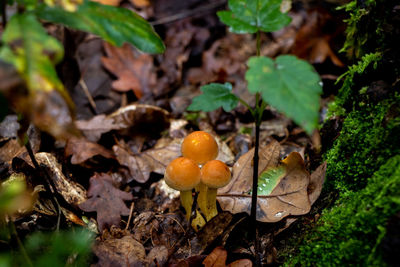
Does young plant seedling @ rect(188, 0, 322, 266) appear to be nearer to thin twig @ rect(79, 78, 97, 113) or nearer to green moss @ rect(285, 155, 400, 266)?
green moss @ rect(285, 155, 400, 266)

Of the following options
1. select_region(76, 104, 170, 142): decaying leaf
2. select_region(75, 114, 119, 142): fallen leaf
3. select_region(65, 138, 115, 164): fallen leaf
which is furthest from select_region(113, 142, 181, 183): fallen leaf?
select_region(76, 104, 170, 142): decaying leaf

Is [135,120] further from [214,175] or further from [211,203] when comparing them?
[214,175]

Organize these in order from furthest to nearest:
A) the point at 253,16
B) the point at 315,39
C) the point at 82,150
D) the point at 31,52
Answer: the point at 315,39, the point at 82,150, the point at 253,16, the point at 31,52

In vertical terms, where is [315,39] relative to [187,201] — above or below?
above

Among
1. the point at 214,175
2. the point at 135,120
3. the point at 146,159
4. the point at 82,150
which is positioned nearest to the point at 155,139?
the point at 135,120

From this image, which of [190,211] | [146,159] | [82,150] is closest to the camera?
[190,211]

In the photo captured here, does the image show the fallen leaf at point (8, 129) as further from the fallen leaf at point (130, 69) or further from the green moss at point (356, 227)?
the green moss at point (356, 227)
